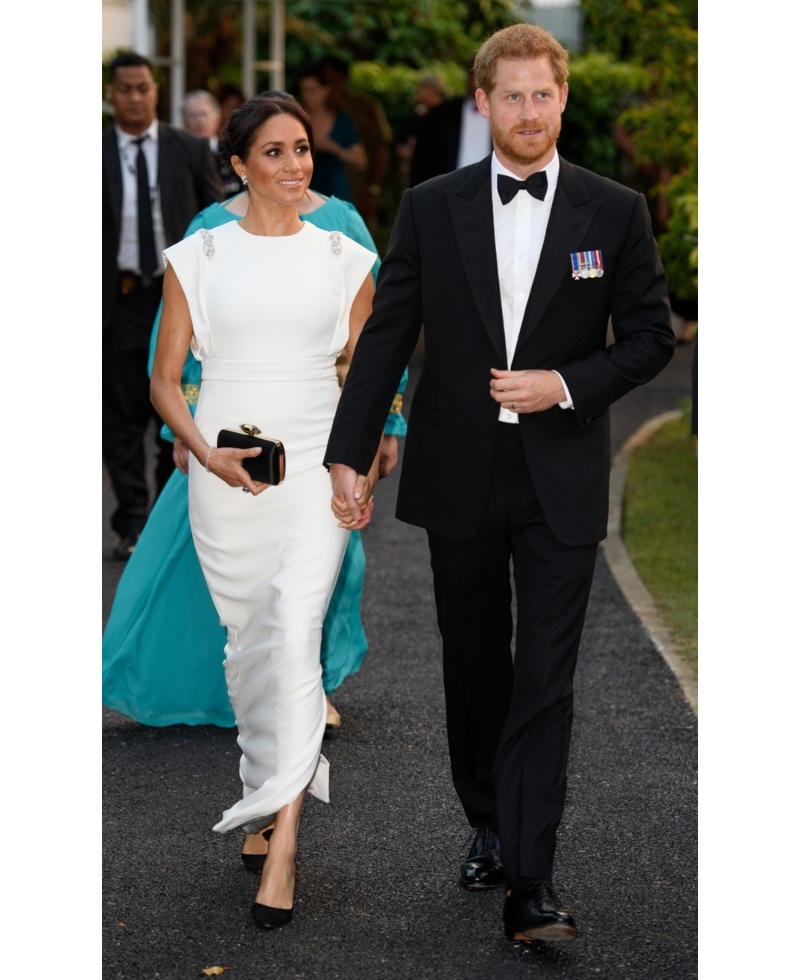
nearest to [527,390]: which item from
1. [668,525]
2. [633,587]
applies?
[633,587]

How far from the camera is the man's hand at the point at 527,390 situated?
161 inches

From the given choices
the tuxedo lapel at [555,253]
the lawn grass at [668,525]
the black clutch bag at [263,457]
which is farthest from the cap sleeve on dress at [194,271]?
the lawn grass at [668,525]

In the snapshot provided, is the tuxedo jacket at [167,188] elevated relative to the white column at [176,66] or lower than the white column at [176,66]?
lower

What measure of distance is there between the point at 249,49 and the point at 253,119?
611 inches

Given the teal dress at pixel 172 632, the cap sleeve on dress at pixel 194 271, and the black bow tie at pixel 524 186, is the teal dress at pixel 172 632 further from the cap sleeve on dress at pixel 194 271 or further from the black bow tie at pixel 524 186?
the black bow tie at pixel 524 186

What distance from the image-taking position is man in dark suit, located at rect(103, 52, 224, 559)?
28.2 ft

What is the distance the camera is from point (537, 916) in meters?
4.09

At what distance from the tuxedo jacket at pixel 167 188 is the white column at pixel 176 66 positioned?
9.41 m

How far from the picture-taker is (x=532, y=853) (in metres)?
4.15
